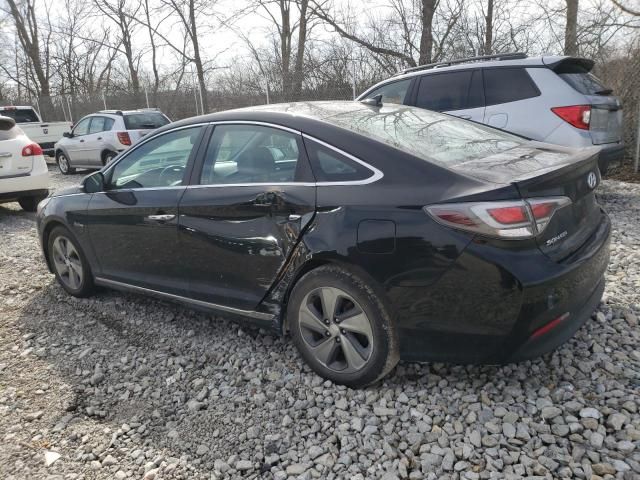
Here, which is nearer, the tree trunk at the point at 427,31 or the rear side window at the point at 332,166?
the rear side window at the point at 332,166

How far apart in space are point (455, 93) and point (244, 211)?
466cm

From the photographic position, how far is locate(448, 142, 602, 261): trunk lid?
2.40 meters

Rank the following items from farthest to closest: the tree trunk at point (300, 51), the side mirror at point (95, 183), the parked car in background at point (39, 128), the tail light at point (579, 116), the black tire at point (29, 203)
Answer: the parked car in background at point (39, 128), the tree trunk at point (300, 51), the black tire at point (29, 203), the tail light at point (579, 116), the side mirror at point (95, 183)

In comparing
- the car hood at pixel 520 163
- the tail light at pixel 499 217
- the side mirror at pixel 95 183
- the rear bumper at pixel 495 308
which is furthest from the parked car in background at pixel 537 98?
the side mirror at pixel 95 183

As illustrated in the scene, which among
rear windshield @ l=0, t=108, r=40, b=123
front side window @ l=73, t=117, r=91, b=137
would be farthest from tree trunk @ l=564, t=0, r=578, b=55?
rear windshield @ l=0, t=108, r=40, b=123

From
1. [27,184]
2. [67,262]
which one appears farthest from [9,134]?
[67,262]

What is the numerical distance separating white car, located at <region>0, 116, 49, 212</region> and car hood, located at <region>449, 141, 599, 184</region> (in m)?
7.75

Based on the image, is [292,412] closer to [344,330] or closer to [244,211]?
[344,330]

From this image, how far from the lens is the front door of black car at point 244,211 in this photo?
2904mm

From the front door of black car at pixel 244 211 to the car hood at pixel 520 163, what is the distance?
856 millimetres

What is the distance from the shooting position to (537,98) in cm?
603

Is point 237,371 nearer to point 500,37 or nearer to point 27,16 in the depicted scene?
point 500,37

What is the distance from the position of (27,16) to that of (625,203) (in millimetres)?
31608

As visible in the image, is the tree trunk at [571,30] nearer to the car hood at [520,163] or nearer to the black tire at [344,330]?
the car hood at [520,163]
